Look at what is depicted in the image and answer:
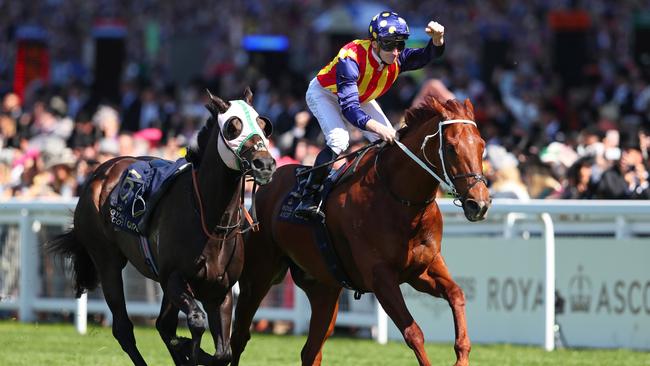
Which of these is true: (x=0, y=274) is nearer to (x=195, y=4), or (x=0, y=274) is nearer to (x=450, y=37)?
(x=450, y=37)

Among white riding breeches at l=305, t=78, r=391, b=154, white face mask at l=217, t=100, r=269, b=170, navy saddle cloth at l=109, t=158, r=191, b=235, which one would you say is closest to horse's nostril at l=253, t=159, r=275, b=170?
white face mask at l=217, t=100, r=269, b=170

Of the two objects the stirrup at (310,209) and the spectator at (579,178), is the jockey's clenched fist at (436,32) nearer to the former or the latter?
the stirrup at (310,209)

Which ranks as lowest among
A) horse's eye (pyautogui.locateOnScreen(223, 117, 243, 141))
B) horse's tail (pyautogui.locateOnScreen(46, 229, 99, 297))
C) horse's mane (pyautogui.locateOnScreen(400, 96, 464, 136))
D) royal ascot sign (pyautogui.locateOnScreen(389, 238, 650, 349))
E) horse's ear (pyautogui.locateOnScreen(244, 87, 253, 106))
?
royal ascot sign (pyautogui.locateOnScreen(389, 238, 650, 349))

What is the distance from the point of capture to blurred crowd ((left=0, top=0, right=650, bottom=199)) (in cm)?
1293

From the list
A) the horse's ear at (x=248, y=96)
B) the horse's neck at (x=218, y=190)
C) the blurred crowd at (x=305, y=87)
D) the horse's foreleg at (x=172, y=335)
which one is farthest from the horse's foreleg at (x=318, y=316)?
the blurred crowd at (x=305, y=87)

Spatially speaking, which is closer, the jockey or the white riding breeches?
the jockey

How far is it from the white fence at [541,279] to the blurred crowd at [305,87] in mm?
796

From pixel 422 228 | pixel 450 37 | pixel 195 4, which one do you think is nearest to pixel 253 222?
pixel 422 228

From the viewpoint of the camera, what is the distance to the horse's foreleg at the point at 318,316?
8.38 meters

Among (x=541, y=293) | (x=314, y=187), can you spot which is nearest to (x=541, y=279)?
(x=541, y=293)

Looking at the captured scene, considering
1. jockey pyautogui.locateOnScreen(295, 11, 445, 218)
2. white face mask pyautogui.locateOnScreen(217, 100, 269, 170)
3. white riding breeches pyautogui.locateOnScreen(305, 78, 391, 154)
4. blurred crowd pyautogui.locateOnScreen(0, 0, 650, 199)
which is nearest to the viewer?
white face mask pyautogui.locateOnScreen(217, 100, 269, 170)

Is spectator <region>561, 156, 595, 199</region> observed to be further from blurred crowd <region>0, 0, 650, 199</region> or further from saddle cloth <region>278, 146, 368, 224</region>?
saddle cloth <region>278, 146, 368, 224</region>

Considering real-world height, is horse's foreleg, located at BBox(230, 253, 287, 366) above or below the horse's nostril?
below

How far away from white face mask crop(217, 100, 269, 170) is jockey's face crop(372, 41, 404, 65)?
0.90 meters
